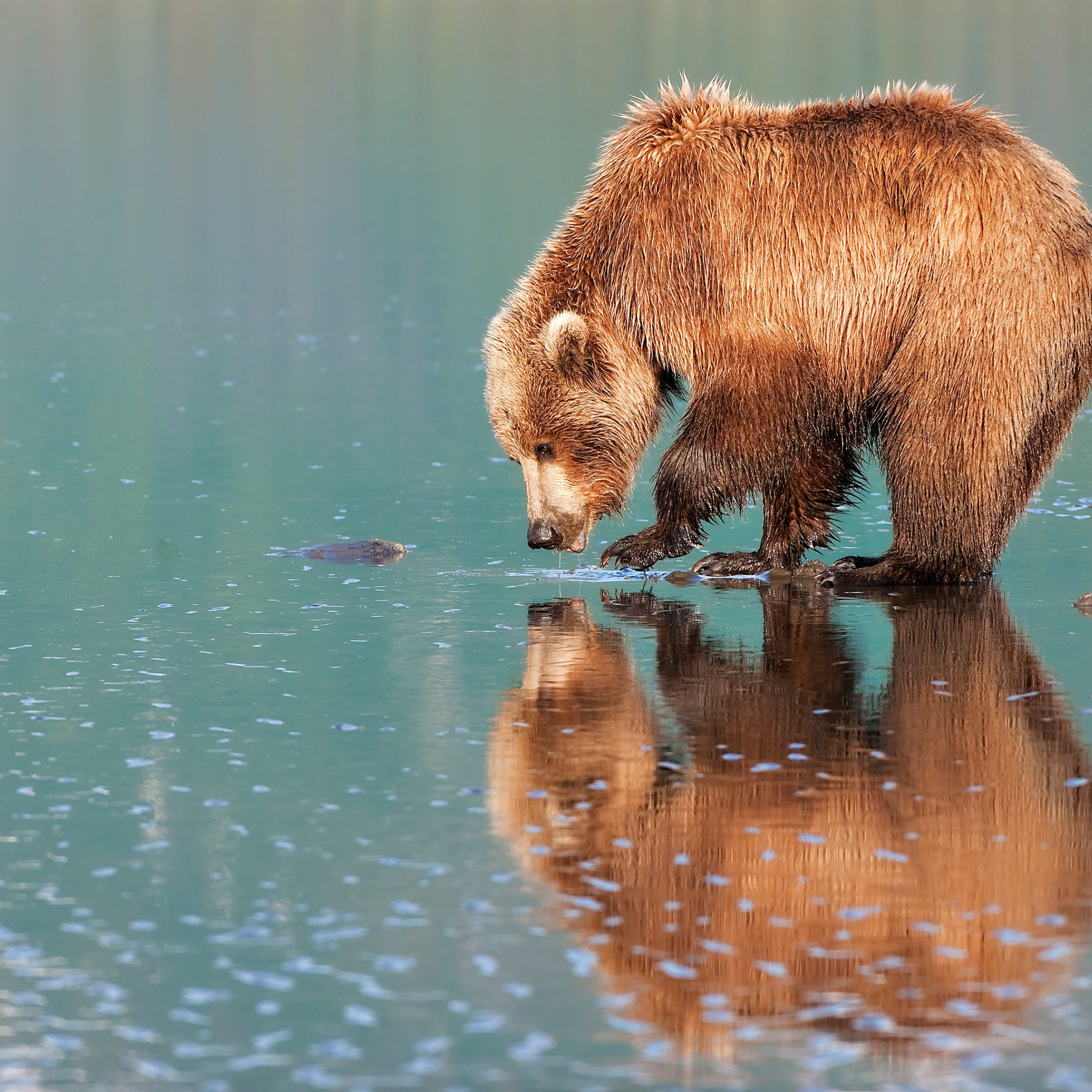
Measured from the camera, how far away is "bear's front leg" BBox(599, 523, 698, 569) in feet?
27.3

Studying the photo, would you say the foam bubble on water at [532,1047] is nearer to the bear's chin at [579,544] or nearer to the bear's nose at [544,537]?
the bear's nose at [544,537]

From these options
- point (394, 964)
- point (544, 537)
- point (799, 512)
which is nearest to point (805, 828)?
point (394, 964)

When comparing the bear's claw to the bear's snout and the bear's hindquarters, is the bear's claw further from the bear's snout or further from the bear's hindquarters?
the bear's hindquarters

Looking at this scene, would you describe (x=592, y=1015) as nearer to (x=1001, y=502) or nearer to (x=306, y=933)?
(x=306, y=933)

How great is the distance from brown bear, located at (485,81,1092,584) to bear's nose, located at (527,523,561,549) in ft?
0.05

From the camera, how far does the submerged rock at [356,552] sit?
336 inches

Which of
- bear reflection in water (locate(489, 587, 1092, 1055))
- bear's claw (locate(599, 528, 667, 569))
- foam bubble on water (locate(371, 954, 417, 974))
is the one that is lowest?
foam bubble on water (locate(371, 954, 417, 974))

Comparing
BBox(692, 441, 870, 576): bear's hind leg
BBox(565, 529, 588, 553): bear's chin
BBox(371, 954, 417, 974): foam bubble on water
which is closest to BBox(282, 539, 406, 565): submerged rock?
BBox(565, 529, 588, 553): bear's chin

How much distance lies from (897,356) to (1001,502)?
773 millimetres

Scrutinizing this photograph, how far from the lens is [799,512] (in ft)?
28.2

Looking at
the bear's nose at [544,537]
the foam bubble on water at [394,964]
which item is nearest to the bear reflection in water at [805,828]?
the foam bubble on water at [394,964]

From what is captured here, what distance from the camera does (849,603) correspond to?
7.85 meters

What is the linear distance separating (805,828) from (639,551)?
12.4ft

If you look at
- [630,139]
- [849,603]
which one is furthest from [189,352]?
[849,603]
